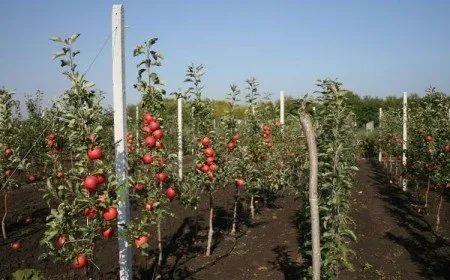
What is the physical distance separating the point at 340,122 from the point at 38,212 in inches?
329

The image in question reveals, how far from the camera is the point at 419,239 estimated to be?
7.59 meters

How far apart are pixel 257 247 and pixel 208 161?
2.00m

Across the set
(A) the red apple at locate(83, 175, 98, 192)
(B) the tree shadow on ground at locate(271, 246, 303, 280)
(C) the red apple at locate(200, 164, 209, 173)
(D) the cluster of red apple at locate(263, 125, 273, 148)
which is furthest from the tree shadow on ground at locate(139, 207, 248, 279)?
(A) the red apple at locate(83, 175, 98, 192)

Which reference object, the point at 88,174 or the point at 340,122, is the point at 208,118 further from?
the point at 88,174

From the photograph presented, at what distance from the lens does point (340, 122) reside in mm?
4438

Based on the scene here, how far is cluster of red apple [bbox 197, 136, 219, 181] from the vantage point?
20.5ft

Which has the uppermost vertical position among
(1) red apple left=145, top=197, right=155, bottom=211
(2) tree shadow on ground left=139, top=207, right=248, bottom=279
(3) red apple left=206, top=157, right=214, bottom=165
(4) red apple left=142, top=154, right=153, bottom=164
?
(4) red apple left=142, top=154, right=153, bottom=164

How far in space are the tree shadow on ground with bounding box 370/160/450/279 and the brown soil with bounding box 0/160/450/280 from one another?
0.01 metres

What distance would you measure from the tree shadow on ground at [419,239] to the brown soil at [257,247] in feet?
0.05

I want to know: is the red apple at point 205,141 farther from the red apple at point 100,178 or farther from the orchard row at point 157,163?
the red apple at point 100,178

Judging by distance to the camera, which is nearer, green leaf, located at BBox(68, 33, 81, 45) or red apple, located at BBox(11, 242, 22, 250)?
green leaf, located at BBox(68, 33, 81, 45)

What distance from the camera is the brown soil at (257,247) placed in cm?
602

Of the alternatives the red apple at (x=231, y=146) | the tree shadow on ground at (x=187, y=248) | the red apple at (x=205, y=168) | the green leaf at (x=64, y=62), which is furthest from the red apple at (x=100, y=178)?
the red apple at (x=231, y=146)

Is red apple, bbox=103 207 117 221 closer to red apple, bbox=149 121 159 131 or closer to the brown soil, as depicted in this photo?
the brown soil
